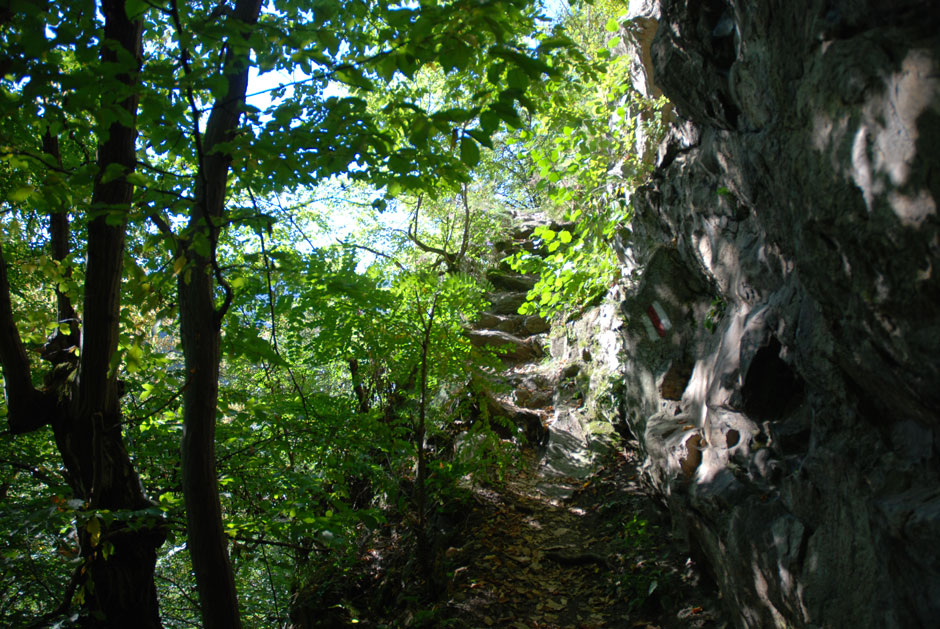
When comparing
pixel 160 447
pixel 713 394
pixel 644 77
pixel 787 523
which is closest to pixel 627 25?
pixel 644 77

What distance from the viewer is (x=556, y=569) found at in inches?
220

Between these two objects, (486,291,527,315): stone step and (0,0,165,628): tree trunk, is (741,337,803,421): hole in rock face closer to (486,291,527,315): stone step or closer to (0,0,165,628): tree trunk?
(0,0,165,628): tree trunk

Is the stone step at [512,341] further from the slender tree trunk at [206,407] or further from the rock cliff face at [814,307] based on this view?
the slender tree trunk at [206,407]

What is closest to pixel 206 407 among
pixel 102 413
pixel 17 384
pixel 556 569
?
pixel 102 413

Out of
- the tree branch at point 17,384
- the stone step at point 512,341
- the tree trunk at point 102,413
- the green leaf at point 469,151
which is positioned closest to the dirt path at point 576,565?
the tree trunk at point 102,413

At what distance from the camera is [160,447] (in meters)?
4.73

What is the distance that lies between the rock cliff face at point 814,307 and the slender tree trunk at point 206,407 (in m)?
2.68

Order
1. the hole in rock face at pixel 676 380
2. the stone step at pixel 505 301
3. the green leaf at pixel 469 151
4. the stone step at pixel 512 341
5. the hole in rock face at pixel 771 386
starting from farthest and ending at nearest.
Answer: the stone step at pixel 505 301 < the stone step at pixel 512 341 < the hole in rock face at pixel 676 380 < the hole in rock face at pixel 771 386 < the green leaf at pixel 469 151

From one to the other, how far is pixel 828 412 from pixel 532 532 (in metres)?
4.27

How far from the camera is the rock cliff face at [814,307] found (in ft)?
6.36

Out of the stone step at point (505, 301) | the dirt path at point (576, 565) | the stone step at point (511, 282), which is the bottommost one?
the dirt path at point (576, 565)

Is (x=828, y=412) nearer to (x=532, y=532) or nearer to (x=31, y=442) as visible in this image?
(x=532, y=532)

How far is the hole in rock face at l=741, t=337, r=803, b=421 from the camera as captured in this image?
3.46 m

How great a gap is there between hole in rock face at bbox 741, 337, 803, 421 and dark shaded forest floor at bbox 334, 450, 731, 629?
5.66 ft
